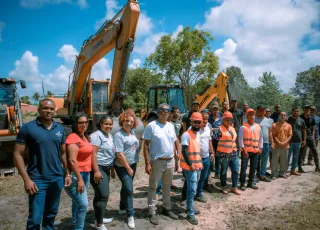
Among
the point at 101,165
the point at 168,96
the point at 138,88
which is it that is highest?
the point at 138,88

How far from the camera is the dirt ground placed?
12.9 feet

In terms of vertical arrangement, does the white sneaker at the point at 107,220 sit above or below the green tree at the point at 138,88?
below

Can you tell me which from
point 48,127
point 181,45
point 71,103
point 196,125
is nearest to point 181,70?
point 181,45

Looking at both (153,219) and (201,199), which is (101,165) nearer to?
(153,219)

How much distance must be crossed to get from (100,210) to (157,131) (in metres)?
1.39

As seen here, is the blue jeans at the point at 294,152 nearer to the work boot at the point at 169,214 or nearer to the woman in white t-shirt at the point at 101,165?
the work boot at the point at 169,214

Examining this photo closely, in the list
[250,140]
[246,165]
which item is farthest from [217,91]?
[246,165]

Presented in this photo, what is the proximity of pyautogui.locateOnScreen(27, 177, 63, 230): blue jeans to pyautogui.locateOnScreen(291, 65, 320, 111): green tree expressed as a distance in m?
37.6

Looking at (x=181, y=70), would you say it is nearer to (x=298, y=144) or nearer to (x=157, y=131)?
(x=298, y=144)

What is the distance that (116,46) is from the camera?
7.88m

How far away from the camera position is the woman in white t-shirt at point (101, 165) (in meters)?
3.42

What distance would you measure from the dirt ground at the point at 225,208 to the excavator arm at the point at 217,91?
15.1 feet

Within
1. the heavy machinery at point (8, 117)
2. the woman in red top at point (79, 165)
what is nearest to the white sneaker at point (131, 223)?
the woman in red top at point (79, 165)

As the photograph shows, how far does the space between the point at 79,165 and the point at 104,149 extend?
45cm
